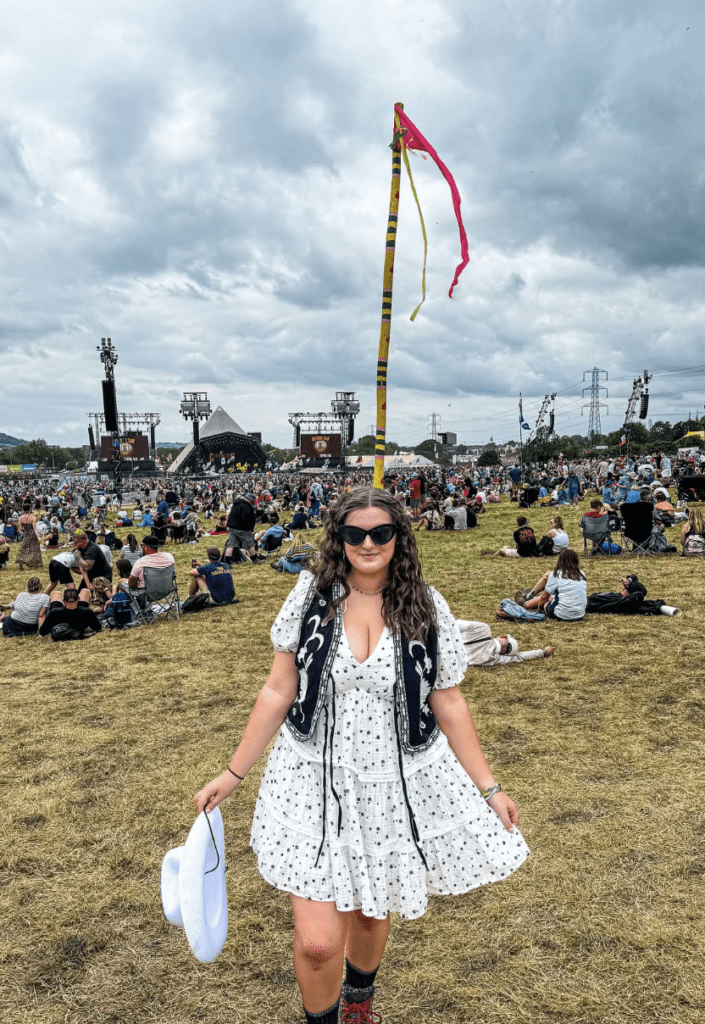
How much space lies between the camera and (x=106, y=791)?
440 centimetres

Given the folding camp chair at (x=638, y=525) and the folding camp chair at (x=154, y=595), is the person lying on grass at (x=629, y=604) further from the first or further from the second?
the folding camp chair at (x=154, y=595)

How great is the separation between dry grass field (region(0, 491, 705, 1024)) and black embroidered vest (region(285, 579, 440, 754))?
128 centimetres

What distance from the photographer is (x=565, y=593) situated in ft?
27.9

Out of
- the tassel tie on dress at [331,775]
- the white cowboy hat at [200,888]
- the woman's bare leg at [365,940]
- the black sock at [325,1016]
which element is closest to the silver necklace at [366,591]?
the tassel tie on dress at [331,775]

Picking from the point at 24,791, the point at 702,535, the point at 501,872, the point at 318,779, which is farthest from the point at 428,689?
the point at 702,535

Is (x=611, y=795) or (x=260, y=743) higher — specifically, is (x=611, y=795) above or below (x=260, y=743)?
below

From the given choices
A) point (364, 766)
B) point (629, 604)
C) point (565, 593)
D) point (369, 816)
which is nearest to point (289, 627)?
point (364, 766)

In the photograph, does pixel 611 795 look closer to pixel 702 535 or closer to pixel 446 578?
pixel 446 578

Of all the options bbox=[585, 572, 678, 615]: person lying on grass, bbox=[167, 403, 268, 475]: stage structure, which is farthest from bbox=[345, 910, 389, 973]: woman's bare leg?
bbox=[167, 403, 268, 475]: stage structure

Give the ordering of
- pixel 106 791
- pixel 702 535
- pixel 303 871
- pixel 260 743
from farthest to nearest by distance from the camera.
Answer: pixel 702 535
pixel 106 791
pixel 260 743
pixel 303 871

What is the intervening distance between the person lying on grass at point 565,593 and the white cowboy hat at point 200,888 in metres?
7.05

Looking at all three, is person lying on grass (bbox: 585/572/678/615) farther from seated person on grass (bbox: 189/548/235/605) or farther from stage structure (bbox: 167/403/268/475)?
stage structure (bbox: 167/403/268/475)

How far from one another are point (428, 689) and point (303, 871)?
2.29ft

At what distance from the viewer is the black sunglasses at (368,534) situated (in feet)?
7.39
